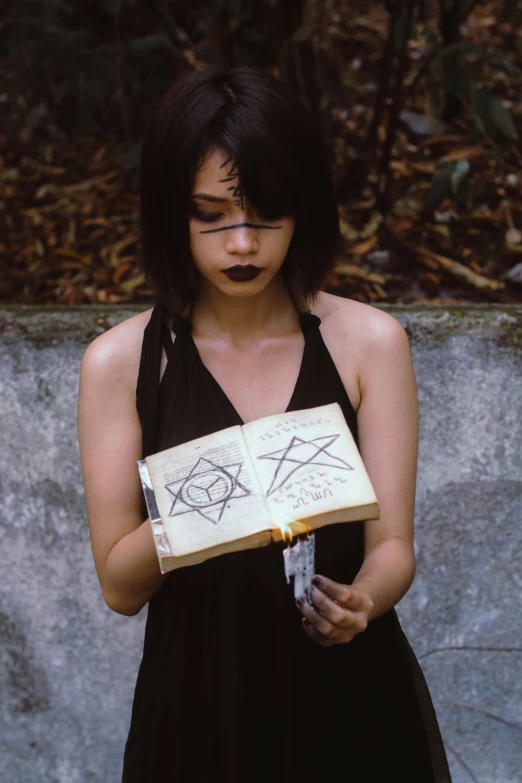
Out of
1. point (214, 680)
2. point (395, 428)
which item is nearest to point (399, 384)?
point (395, 428)

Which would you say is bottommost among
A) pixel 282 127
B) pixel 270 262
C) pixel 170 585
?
pixel 170 585

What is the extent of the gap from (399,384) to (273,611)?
0.40m

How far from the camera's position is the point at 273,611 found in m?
1.40

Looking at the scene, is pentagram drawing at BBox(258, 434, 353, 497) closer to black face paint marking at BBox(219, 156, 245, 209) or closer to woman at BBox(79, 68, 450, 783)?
woman at BBox(79, 68, 450, 783)

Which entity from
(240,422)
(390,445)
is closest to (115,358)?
(240,422)

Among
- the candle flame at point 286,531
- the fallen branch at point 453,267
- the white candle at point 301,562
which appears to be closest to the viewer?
the candle flame at point 286,531

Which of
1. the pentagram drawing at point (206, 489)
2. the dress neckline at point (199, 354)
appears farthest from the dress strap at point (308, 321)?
the pentagram drawing at point (206, 489)

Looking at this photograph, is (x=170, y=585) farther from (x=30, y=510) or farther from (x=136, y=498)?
(x=30, y=510)

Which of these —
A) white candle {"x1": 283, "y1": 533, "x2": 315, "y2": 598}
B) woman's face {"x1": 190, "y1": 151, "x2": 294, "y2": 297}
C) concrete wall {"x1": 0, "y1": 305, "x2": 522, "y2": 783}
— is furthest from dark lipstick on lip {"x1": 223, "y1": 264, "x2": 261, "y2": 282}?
concrete wall {"x1": 0, "y1": 305, "x2": 522, "y2": 783}

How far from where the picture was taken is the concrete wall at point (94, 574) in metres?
2.08

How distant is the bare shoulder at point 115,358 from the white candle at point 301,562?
1.27 feet

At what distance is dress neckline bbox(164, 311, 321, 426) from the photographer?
141cm

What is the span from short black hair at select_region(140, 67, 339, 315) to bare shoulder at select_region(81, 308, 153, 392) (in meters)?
0.11

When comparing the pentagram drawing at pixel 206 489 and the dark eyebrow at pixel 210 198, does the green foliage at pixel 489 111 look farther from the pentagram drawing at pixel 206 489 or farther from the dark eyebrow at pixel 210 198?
Answer: the pentagram drawing at pixel 206 489
